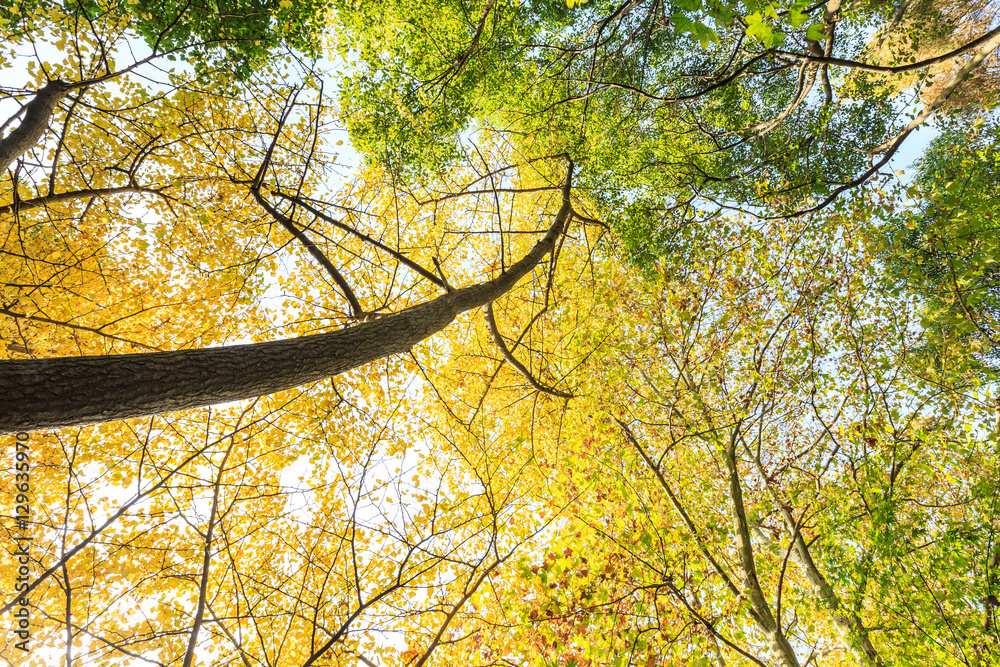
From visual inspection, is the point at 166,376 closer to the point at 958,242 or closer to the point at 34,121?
the point at 34,121

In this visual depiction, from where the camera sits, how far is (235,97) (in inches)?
244

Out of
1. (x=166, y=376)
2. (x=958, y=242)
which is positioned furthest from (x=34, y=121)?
(x=958, y=242)

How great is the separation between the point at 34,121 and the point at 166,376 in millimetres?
5096

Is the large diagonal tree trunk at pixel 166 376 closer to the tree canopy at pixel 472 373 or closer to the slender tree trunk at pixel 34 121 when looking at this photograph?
the tree canopy at pixel 472 373

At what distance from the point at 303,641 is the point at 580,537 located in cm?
405

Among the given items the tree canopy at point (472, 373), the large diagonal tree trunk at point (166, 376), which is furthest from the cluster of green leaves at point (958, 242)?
the large diagonal tree trunk at point (166, 376)

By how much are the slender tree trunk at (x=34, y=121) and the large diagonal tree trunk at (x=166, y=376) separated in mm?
4668

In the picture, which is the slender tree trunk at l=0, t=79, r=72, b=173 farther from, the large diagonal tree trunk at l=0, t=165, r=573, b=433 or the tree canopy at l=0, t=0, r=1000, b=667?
the large diagonal tree trunk at l=0, t=165, r=573, b=433

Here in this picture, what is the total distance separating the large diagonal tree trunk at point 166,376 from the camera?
1759 millimetres

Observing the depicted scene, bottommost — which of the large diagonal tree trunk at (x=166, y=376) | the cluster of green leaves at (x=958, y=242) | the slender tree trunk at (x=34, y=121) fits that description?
the large diagonal tree trunk at (x=166, y=376)

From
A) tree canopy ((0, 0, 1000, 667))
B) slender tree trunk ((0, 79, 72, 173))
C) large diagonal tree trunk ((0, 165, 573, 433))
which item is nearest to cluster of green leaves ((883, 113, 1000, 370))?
tree canopy ((0, 0, 1000, 667))

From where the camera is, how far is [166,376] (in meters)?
2.10

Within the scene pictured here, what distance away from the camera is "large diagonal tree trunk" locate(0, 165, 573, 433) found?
69.2 inches

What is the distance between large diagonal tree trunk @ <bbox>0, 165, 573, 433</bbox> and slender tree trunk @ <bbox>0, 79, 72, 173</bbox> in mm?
4668
